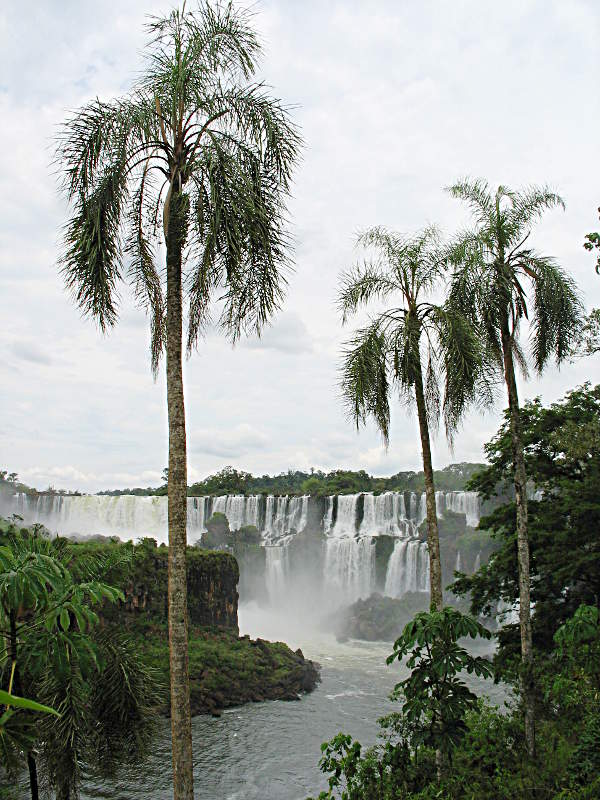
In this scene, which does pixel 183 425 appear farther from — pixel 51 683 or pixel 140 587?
pixel 140 587

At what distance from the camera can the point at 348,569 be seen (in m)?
35.5

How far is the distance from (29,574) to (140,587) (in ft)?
70.2

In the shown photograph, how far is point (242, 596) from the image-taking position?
124 ft

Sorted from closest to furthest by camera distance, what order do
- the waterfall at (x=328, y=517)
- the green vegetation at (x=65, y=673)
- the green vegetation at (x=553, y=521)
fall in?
the green vegetation at (x=65, y=673) → the green vegetation at (x=553, y=521) → the waterfall at (x=328, y=517)

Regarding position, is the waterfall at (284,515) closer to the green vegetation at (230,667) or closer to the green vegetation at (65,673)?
the green vegetation at (230,667)

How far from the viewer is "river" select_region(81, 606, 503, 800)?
41.6ft

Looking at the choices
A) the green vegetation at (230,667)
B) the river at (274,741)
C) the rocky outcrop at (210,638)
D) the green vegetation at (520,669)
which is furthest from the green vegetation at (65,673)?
the green vegetation at (230,667)

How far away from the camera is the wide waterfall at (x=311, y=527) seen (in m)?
33.9

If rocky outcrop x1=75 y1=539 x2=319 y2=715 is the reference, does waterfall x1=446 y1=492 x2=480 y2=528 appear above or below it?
above

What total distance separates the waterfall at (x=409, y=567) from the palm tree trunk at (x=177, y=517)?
2785 centimetres

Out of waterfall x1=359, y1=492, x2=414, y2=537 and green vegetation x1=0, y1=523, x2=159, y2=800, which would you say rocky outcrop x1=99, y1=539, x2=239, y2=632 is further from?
green vegetation x1=0, y1=523, x2=159, y2=800

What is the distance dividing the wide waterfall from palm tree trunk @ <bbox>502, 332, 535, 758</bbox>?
78.9 feet

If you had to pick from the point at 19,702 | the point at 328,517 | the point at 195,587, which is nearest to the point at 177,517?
the point at 19,702

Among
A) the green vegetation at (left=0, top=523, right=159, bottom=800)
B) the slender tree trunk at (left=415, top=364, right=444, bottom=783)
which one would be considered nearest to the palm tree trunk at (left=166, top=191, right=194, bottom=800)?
the green vegetation at (left=0, top=523, right=159, bottom=800)
